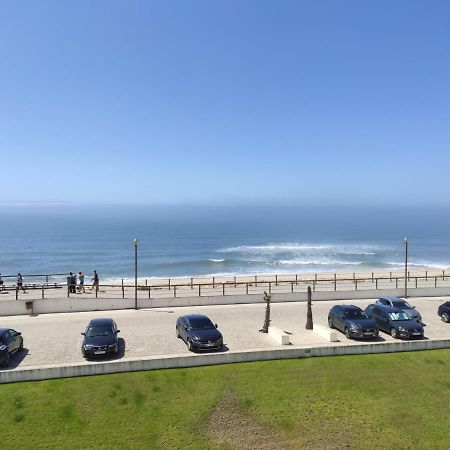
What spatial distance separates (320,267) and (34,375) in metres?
57.1

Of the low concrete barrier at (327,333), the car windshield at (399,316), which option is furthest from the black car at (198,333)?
the car windshield at (399,316)

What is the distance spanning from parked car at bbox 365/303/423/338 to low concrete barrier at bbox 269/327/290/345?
5.11 m

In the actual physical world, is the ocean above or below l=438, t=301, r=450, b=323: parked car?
below

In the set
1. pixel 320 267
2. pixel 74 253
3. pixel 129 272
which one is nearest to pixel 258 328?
pixel 129 272

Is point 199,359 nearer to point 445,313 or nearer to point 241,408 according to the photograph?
point 241,408

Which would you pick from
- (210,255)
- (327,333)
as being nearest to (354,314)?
(327,333)

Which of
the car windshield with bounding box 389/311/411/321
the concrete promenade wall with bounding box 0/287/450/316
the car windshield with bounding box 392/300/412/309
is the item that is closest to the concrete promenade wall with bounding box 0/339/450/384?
the car windshield with bounding box 389/311/411/321

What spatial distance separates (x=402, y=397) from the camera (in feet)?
48.0

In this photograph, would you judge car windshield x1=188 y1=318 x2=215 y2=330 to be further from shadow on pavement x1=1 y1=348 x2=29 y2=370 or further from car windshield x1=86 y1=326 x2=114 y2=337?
shadow on pavement x1=1 y1=348 x2=29 y2=370

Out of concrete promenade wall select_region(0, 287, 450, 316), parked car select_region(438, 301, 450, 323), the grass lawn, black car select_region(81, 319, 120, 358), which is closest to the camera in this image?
the grass lawn

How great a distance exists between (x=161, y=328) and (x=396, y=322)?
35.3 ft

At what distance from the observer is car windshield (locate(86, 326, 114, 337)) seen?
1761 centimetres

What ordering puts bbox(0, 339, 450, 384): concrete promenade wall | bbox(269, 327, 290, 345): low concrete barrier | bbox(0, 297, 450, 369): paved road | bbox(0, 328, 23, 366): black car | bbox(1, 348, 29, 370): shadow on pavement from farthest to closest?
bbox(269, 327, 290, 345): low concrete barrier → bbox(0, 297, 450, 369): paved road → bbox(1, 348, 29, 370): shadow on pavement → bbox(0, 328, 23, 366): black car → bbox(0, 339, 450, 384): concrete promenade wall

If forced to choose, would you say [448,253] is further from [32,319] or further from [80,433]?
[80,433]
